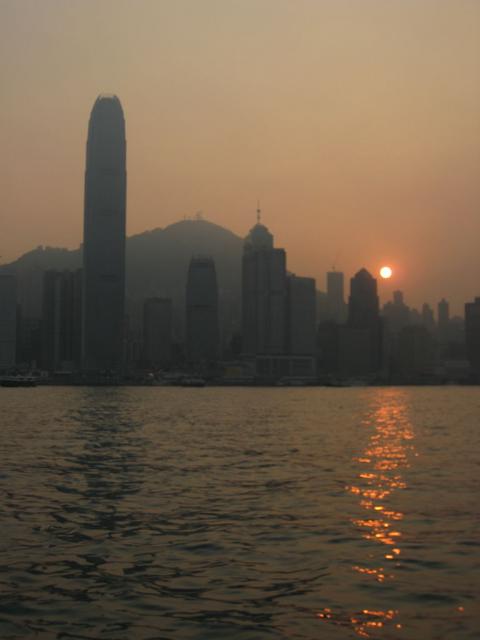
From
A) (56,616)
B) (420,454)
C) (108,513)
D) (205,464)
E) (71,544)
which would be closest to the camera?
(56,616)

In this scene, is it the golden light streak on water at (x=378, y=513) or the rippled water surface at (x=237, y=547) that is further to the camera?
the golden light streak on water at (x=378, y=513)

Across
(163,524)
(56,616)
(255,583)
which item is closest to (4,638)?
(56,616)

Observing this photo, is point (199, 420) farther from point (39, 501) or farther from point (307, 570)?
point (307, 570)

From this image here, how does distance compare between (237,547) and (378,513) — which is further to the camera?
(378,513)

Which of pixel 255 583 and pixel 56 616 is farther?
pixel 255 583

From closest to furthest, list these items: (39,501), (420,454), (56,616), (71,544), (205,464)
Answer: (56,616) → (71,544) → (39,501) → (205,464) → (420,454)

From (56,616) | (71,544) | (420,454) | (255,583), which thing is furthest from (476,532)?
(420,454)

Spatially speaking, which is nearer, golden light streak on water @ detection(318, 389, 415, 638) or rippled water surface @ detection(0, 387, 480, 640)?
Answer: rippled water surface @ detection(0, 387, 480, 640)

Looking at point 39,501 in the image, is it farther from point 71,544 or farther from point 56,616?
point 56,616
